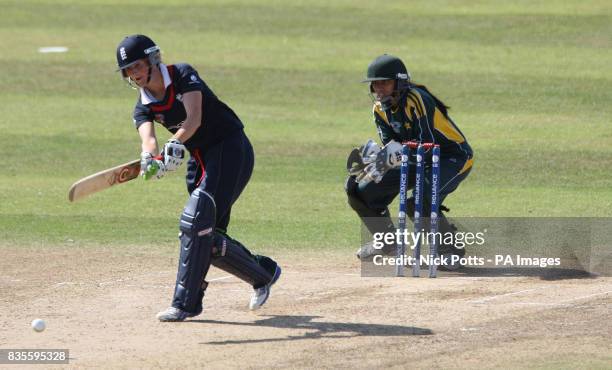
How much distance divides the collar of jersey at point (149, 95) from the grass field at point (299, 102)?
8.61 ft

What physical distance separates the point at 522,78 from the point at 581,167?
12.2 feet

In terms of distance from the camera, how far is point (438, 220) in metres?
8.30

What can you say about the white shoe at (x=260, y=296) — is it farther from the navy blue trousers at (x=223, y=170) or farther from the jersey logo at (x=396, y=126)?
the jersey logo at (x=396, y=126)

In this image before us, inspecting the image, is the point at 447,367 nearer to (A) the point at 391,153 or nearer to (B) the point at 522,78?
(A) the point at 391,153

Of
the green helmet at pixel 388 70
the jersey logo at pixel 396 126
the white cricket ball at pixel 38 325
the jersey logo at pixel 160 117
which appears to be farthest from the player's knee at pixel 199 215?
the jersey logo at pixel 396 126

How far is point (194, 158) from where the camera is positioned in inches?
286

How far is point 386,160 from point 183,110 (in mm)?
1752

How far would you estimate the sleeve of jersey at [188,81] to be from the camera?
6.97m

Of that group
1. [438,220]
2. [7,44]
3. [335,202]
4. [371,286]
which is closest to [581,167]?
[335,202]

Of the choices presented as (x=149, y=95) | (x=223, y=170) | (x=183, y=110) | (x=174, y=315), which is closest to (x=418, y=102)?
(x=223, y=170)

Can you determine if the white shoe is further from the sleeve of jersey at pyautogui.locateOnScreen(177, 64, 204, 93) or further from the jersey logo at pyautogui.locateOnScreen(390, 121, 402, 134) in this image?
the jersey logo at pyautogui.locateOnScreen(390, 121, 402, 134)

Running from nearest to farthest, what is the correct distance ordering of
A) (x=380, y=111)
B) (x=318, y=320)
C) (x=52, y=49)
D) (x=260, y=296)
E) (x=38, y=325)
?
(x=38, y=325), (x=318, y=320), (x=260, y=296), (x=380, y=111), (x=52, y=49)

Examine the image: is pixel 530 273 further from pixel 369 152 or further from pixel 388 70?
pixel 388 70

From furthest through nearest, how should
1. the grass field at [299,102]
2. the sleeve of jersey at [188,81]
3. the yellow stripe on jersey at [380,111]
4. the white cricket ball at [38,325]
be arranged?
1. the grass field at [299,102]
2. the yellow stripe on jersey at [380,111]
3. the sleeve of jersey at [188,81]
4. the white cricket ball at [38,325]
